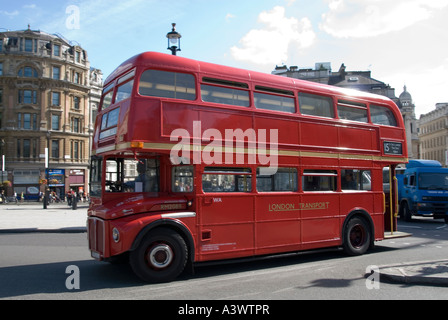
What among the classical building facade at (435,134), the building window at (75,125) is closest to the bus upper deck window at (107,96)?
the building window at (75,125)

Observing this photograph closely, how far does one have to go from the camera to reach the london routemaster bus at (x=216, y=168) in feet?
23.2

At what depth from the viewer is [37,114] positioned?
53.4m

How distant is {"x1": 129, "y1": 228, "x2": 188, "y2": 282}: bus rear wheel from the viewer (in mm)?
6836

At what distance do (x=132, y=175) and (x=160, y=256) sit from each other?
1842 mm

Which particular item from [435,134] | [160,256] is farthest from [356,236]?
[435,134]

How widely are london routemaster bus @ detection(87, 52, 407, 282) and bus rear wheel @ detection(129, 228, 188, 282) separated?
0.02 meters

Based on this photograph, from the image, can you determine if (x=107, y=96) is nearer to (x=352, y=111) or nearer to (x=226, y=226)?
(x=226, y=226)

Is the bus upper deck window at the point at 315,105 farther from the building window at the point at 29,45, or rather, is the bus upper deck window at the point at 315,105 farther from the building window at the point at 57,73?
the building window at the point at 29,45

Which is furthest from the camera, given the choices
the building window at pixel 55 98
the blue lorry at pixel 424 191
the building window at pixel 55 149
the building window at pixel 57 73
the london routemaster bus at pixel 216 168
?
the building window at pixel 57 73

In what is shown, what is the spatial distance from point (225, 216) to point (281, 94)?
10.2 ft

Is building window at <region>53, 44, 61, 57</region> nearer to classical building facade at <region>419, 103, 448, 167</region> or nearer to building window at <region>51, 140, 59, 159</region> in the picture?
building window at <region>51, 140, 59, 159</region>

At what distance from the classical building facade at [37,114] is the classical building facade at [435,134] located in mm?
73021

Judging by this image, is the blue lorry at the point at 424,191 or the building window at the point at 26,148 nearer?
the blue lorry at the point at 424,191
